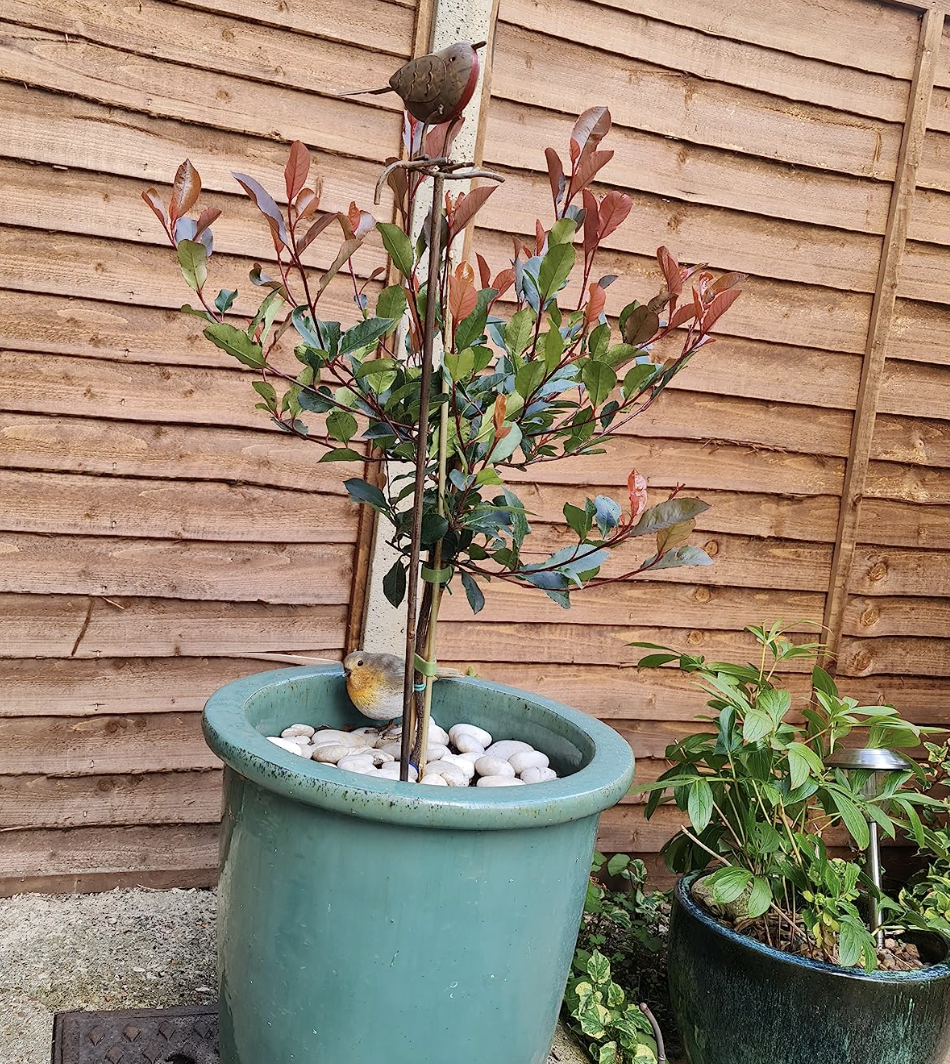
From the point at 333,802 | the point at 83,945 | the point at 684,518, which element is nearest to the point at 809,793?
the point at 684,518

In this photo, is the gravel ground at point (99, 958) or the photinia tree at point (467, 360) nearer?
the photinia tree at point (467, 360)

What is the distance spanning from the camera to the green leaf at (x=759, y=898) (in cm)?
178

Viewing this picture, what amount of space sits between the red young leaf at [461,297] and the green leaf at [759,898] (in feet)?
3.81

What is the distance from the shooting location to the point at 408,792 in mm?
1268

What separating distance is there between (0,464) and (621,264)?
1514 mm

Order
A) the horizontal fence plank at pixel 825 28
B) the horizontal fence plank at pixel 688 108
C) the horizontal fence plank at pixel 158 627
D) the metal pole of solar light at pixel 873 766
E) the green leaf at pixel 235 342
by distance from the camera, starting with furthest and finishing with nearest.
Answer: the horizontal fence plank at pixel 825 28
the horizontal fence plank at pixel 688 108
the horizontal fence plank at pixel 158 627
the metal pole of solar light at pixel 873 766
the green leaf at pixel 235 342

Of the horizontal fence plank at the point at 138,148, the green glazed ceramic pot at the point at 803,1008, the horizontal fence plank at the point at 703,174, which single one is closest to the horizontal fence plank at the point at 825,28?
the horizontal fence plank at the point at 703,174

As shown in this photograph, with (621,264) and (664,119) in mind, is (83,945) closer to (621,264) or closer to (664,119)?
(621,264)

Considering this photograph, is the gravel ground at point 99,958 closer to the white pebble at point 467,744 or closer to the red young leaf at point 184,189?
the white pebble at point 467,744

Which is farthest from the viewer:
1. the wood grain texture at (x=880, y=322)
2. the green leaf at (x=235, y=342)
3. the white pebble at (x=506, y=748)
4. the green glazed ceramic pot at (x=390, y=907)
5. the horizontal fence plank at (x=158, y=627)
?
the wood grain texture at (x=880, y=322)

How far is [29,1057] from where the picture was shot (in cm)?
174

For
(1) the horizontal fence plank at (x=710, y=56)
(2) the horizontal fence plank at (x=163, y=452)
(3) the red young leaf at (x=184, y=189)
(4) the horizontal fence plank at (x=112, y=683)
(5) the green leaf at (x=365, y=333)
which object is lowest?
(4) the horizontal fence plank at (x=112, y=683)

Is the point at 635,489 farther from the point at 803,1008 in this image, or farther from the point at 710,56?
the point at 710,56

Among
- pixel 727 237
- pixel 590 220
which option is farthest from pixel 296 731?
pixel 727 237
